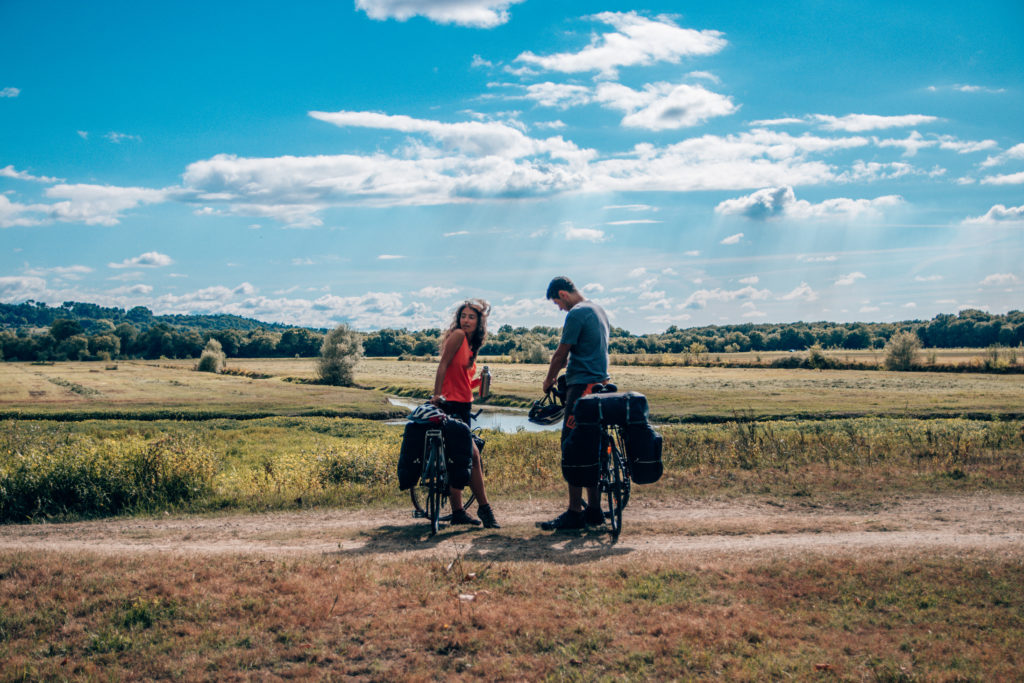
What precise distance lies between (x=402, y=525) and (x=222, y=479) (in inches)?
238

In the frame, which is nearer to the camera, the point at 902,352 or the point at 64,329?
the point at 902,352

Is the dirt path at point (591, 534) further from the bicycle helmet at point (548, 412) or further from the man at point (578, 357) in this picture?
the bicycle helmet at point (548, 412)

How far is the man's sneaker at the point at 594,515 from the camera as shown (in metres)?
8.41

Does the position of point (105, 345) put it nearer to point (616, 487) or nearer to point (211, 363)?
point (211, 363)

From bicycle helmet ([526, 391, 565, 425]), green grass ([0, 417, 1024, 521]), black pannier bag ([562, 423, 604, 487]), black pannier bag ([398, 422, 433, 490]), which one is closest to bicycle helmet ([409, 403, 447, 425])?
black pannier bag ([398, 422, 433, 490])

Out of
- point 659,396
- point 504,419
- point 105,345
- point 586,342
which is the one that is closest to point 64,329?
point 105,345

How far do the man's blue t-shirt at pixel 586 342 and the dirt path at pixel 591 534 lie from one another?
1.91 metres

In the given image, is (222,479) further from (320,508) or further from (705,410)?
(705,410)

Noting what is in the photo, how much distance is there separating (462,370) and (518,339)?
123743mm

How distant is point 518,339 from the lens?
132m

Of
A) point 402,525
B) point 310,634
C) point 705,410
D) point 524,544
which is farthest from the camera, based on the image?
point 705,410

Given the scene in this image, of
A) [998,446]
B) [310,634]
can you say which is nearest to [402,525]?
[310,634]

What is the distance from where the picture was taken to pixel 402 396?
6850 cm

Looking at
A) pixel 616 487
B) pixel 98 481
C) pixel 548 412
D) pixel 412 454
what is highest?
pixel 548 412
